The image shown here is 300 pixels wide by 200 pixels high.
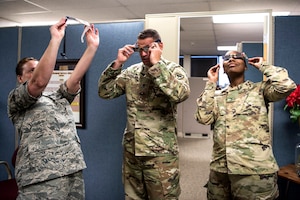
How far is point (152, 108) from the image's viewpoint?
1.52m

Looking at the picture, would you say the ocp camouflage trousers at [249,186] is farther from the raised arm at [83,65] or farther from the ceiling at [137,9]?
the ceiling at [137,9]

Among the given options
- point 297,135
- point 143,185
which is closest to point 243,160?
point 143,185

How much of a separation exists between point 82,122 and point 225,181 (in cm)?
127

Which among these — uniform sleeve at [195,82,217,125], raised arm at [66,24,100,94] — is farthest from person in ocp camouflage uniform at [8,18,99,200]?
uniform sleeve at [195,82,217,125]

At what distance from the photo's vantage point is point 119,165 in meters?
2.21

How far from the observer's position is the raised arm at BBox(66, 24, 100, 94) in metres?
1.41

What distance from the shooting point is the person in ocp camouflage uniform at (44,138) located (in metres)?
1.17

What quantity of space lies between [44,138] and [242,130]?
3.33 ft

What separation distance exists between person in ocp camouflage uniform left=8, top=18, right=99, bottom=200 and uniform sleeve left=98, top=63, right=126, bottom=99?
368mm

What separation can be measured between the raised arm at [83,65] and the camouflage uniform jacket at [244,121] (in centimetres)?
68

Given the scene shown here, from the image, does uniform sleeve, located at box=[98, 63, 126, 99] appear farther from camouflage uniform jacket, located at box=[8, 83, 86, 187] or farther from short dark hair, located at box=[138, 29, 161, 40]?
camouflage uniform jacket, located at box=[8, 83, 86, 187]

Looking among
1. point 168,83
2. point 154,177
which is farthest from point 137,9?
point 154,177

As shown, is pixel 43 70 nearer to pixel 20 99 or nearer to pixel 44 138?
pixel 20 99

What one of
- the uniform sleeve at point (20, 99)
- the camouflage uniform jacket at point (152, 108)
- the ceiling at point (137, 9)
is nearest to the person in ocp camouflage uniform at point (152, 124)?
the camouflage uniform jacket at point (152, 108)
